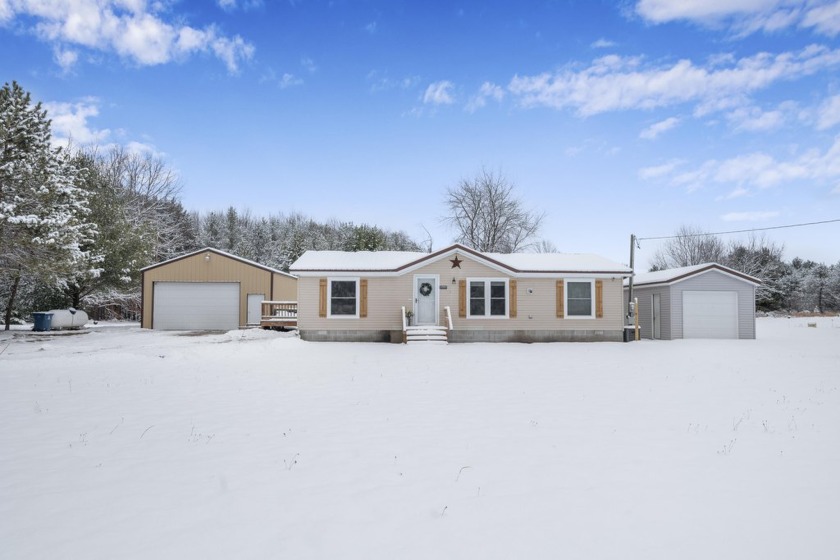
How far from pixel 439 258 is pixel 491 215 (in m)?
21.9

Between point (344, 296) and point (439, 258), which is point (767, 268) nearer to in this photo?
point (439, 258)

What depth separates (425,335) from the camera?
1675 cm

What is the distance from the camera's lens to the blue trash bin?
20734mm

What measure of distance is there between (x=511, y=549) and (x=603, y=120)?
2024 cm

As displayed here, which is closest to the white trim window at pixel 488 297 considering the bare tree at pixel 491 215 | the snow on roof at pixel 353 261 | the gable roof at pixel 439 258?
the gable roof at pixel 439 258

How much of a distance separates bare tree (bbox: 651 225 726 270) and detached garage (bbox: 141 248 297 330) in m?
40.0

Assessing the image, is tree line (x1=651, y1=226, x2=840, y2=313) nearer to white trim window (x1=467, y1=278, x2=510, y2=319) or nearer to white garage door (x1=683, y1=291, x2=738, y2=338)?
white garage door (x1=683, y1=291, x2=738, y2=338)

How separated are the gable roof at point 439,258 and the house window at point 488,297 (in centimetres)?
74

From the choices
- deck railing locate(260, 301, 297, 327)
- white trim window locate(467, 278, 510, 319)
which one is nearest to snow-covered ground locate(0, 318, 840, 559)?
white trim window locate(467, 278, 510, 319)

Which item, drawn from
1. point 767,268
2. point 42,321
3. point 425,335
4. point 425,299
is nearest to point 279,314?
point 425,299

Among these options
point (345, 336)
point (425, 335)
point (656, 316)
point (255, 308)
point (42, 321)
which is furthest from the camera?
point (255, 308)

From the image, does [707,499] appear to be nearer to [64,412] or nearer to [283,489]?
[283,489]

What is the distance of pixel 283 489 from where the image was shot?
13.3 feet

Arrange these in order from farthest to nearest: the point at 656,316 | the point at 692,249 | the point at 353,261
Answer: the point at 692,249
the point at 656,316
the point at 353,261
